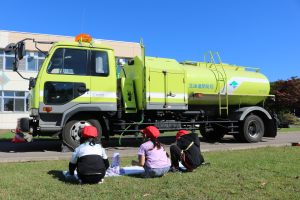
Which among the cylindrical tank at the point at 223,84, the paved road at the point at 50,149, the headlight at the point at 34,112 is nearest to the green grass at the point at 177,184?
the paved road at the point at 50,149

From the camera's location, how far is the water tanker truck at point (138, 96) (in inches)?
471

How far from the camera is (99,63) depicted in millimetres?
12531

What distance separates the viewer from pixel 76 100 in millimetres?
12141

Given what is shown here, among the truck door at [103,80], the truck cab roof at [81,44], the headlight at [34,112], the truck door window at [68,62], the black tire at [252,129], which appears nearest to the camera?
the headlight at [34,112]

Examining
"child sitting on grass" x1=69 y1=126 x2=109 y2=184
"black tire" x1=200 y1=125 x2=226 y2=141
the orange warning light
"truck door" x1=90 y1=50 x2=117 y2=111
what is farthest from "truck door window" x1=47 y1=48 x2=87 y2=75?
"black tire" x1=200 y1=125 x2=226 y2=141

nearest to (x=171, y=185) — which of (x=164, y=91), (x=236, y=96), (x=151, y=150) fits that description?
(x=151, y=150)

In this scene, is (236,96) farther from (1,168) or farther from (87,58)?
(1,168)

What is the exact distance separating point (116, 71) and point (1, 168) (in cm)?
516

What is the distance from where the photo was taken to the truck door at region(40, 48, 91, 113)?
11867 millimetres

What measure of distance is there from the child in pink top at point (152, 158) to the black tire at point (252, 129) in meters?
8.21

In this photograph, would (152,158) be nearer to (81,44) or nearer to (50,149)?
(81,44)

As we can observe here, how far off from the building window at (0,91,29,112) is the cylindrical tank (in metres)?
23.2

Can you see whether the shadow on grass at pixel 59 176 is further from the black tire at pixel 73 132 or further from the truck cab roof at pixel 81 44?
the truck cab roof at pixel 81 44

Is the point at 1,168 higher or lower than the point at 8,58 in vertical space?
lower
